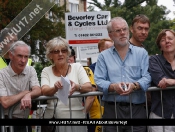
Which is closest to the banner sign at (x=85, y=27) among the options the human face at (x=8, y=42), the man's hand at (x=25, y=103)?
the human face at (x=8, y=42)

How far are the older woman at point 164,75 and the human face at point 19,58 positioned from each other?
1422 mm

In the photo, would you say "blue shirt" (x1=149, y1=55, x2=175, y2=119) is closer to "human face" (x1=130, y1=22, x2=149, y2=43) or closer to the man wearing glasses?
"human face" (x1=130, y1=22, x2=149, y2=43)

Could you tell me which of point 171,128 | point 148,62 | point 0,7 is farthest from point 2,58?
point 0,7

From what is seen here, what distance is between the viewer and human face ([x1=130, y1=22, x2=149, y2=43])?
22.1 ft

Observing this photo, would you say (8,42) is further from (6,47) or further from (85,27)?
(85,27)

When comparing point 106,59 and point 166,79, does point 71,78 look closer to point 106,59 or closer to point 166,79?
point 106,59

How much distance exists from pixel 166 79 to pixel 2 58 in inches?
86.7

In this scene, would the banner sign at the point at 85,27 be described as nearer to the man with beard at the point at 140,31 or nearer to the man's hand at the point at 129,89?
A: the man with beard at the point at 140,31

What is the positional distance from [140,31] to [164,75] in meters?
1.22

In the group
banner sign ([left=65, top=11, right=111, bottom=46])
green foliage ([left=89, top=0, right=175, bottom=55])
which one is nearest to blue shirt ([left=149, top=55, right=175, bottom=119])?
banner sign ([left=65, top=11, right=111, bottom=46])

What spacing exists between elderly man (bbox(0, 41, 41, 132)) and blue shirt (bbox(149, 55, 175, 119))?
128cm

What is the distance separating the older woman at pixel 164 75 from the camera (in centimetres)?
559

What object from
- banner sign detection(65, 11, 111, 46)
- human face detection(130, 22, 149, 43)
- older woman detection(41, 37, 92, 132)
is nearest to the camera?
older woman detection(41, 37, 92, 132)

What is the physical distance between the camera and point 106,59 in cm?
580
